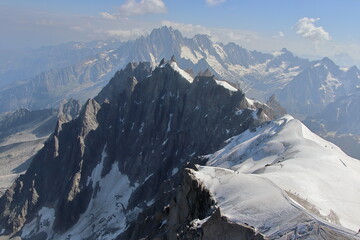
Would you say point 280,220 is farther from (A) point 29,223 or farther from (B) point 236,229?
(A) point 29,223

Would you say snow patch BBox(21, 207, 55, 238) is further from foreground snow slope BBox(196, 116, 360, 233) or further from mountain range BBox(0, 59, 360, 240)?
foreground snow slope BBox(196, 116, 360, 233)

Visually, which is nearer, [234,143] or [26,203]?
[234,143]

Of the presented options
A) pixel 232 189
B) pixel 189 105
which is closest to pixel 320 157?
pixel 232 189

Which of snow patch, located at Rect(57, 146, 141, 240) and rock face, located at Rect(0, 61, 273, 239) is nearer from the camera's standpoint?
rock face, located at Rect(0, 61, 273, 239)

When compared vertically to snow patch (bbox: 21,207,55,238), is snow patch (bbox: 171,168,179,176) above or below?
above

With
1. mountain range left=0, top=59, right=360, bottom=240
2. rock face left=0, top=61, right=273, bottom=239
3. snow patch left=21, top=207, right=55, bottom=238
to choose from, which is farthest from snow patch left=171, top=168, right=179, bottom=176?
snow patch left=21, top=207, right=55, bottom=238

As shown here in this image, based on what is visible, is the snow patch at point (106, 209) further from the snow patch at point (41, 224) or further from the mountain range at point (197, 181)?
the snow patch at point (41, 224)
